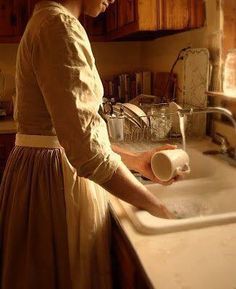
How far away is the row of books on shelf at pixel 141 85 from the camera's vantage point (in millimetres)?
2121

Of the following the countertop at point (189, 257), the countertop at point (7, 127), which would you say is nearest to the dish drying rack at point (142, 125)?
the countertop at point (189, 257)

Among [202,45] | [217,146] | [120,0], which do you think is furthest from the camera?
[120,0]

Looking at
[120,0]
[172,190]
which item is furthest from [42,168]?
[120,0]

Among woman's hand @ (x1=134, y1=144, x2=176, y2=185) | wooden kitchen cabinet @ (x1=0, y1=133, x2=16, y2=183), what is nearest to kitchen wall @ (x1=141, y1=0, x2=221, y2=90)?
woman's hand @ (x1=134, y1=144, x2=176, y2=185)

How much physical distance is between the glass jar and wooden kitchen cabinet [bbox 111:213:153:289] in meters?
0.77

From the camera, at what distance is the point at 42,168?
98 centimetres

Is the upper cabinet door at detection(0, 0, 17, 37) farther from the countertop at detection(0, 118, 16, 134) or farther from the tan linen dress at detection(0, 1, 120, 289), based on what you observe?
the tan linen dress at detection(0, 1, 120, 289)

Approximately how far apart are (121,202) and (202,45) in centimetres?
104

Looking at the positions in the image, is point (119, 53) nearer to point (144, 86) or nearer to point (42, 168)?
point (144, 86)

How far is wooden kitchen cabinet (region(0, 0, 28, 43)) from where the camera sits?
2516 millimetres

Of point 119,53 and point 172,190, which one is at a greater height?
point 119,53

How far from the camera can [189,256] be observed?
685mm

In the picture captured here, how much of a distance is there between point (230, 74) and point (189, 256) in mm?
970

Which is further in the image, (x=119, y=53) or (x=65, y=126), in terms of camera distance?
(x=119, y=53)
